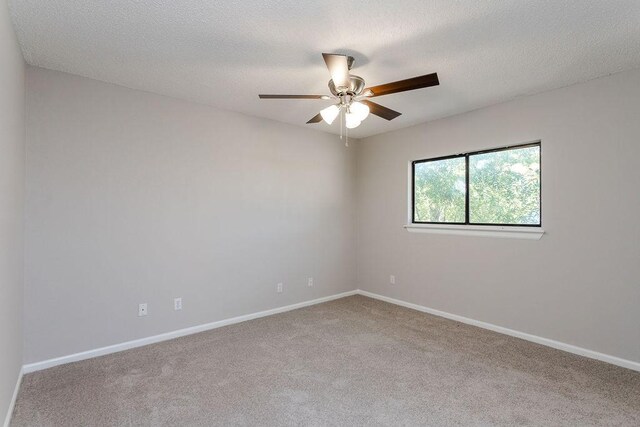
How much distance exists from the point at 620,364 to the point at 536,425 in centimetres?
136

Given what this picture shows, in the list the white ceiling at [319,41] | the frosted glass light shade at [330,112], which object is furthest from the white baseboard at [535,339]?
the frosted glass light shade at [330,112]

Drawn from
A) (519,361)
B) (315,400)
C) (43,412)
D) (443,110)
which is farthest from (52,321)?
(443,110)

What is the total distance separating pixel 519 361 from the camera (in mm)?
2766

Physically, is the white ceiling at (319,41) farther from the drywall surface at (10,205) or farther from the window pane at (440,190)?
the window pane at (440,190)

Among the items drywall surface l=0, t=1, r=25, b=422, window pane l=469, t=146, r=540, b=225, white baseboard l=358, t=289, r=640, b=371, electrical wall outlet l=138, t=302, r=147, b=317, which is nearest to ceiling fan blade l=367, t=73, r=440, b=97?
window pane l=469, t=146, r=540, b=225

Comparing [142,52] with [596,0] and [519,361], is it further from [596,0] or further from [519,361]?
[519,361]

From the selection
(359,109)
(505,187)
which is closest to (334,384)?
(359,109)

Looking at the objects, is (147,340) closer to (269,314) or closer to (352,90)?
(269,314)

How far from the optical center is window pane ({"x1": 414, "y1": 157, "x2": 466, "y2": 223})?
3.94 meters

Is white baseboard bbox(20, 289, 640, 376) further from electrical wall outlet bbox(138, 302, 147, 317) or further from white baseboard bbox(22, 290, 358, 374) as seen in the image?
electrical wall outlet bbox(138, 302, 147, 317)

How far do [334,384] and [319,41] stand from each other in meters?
2.39

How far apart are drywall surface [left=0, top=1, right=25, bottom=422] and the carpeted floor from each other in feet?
1.26

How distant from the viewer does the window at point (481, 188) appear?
Answer: 3322 millimetres

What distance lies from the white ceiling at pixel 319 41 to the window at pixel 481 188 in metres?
0.70
